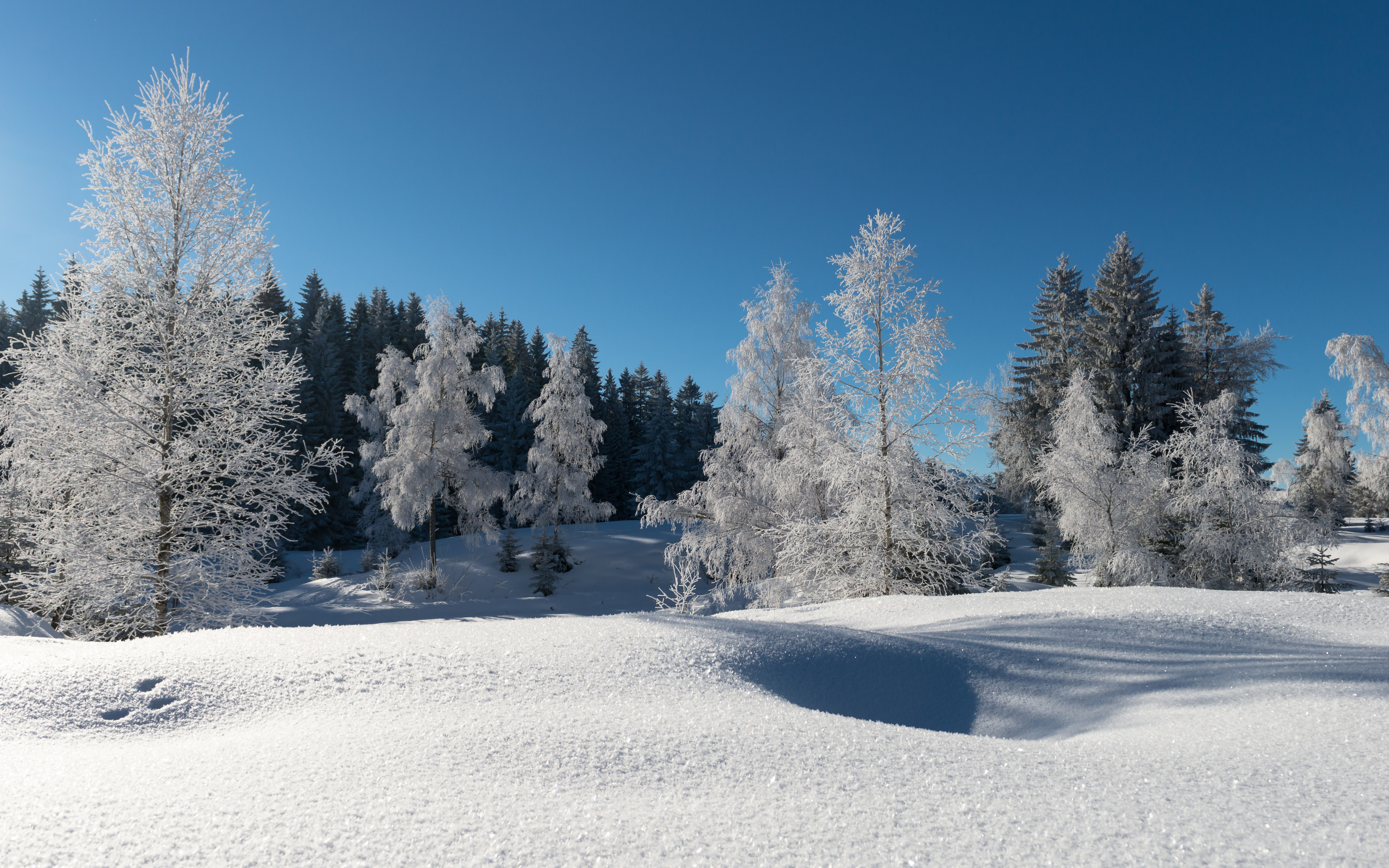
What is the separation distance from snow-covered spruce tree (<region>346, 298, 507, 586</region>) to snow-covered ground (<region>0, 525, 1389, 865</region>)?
1503 cm

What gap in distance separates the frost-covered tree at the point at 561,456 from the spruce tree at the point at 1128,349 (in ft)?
59.5

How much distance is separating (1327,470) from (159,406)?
3344 cm

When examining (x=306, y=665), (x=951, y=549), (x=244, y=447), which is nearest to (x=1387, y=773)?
(x=306, y=665)

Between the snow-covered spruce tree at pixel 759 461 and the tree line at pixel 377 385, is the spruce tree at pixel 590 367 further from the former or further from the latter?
the snow-covered spruce tree at pixel 759 461

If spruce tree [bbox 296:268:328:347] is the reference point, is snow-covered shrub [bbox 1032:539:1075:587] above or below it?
below

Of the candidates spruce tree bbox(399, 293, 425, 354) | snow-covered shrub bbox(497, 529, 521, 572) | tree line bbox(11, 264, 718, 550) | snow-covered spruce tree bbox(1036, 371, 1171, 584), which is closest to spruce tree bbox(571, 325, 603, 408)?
tree line bbox(11, 264, 718, 550)

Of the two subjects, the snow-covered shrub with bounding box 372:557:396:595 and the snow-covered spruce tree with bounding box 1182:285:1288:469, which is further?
the snow-covered spruce tree with bounding box 1182:285:1288:469

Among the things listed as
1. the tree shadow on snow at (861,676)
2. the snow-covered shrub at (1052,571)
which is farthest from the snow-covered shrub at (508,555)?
the tree shadow on snow at (861,676)

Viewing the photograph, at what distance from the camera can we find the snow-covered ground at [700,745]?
1.69 metres

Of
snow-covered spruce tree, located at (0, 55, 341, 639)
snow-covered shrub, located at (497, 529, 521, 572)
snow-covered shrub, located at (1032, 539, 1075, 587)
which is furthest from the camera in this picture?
snow-covered shrub, located at (497, 529, 521, 572)

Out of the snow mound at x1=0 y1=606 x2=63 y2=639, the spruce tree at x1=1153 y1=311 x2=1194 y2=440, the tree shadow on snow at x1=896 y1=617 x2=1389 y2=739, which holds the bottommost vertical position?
the snow mound at x1=0 y1=606 x2=63 y2=639

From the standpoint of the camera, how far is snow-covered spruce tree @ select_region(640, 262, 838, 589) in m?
11.9

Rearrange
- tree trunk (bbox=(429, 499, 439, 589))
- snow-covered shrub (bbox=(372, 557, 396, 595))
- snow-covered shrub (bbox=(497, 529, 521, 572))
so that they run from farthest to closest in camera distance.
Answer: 1. snow-covered shrub (bbox=(497, 529, 521, 572))
2. tree trunk (bbox=(429, 499, 439, 589))
3. snow-covered shrub (bbox=(372, 557, 396, 595))

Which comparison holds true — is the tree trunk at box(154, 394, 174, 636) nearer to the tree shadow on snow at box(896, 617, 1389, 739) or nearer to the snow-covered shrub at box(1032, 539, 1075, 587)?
the tree shadow on snow at box(896, 617, 1389, 739)
